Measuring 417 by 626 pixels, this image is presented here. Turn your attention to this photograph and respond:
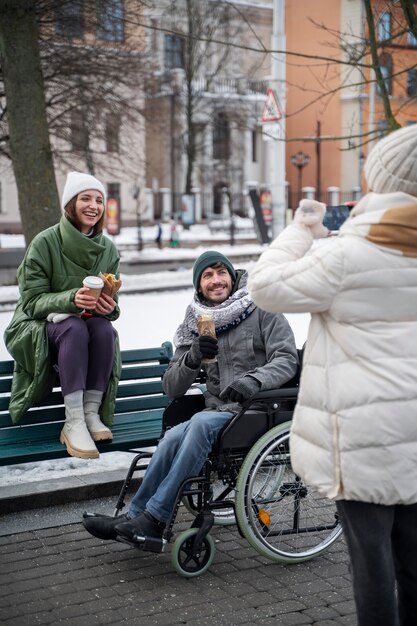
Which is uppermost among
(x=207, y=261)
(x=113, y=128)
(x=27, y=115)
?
(x=113, y=128)

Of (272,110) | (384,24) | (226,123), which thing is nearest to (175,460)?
(384,24)

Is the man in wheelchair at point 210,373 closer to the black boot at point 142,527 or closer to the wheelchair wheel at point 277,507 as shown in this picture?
the black boot at point 142,527

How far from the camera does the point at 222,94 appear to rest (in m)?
49.1

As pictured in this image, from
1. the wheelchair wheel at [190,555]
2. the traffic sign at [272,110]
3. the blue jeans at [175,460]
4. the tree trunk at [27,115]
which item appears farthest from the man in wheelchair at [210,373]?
the traffic sign at [272,110]

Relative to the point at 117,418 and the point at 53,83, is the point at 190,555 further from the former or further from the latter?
the point at 53,83

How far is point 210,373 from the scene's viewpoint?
4.83 meters

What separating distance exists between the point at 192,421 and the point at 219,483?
1.34m

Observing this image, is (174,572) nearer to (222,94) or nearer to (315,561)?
(315,561)

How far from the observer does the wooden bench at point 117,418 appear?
5.07 metres

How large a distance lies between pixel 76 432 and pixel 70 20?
1401 cm

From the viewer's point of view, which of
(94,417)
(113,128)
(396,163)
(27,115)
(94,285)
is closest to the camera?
(396,163)

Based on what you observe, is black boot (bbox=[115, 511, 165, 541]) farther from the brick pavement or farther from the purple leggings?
the purple leggings

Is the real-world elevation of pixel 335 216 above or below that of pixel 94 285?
above

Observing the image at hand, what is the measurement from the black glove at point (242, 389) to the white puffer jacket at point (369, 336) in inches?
57.4
